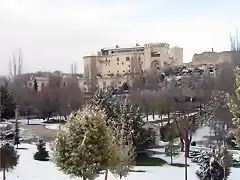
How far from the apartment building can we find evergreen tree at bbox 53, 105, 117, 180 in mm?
41732

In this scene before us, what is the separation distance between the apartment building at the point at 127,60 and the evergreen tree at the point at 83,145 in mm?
41732

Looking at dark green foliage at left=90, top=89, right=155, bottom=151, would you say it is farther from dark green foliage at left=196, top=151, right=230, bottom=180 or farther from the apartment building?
the apartment building

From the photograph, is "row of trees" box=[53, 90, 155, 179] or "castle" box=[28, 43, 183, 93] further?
"castle" box=[28, 43, 183, 93]

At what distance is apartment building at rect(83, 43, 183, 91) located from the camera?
52906 mm

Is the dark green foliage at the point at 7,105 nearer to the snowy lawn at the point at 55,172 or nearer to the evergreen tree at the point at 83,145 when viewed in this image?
the snowy lawn at the point at 55,172

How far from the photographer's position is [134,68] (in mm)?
51406

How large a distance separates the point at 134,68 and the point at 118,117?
35.2 m

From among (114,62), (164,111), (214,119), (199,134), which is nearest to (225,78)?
(164,111)

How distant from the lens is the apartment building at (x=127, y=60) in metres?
52.9

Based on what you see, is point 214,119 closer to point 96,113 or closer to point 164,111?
point 164,111

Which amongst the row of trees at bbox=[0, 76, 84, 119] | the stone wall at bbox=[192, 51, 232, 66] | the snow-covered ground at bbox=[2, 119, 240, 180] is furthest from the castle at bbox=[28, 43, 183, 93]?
the snow-covered ground at bbox=[2, 119, 240, 180]

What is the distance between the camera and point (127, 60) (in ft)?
183

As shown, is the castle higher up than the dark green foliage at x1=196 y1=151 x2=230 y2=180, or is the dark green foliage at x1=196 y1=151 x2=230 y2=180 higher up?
the castle

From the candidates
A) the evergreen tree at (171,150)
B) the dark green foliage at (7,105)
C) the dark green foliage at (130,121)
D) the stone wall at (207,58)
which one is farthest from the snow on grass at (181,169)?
the stone wall at (207,58)
